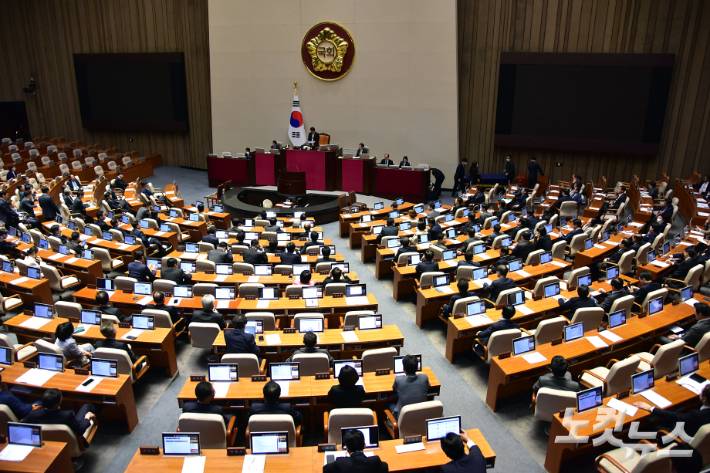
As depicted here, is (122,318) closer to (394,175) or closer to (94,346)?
(94,346)

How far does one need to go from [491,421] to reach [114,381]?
4722mm

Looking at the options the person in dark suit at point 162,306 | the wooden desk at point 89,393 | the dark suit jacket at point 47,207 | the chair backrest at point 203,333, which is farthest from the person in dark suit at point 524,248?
the dark suit jacket at point 47,207

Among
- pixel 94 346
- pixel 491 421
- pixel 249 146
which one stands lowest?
pixel 491 421

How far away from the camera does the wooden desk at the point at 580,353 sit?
6094 millimetres

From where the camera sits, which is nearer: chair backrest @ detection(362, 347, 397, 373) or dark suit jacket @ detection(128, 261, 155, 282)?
chair backrest @ detection(362, 347, 397, 373)

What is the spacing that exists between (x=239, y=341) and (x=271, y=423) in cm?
169

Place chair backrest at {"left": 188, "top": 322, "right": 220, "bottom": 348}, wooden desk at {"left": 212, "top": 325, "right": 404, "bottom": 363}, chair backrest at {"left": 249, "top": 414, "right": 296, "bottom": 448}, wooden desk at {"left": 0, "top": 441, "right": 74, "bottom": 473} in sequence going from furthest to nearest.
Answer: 1. chair backrest at {"left": 188, "top": 322, "right": 220, "bottom": 348}
2. wooden desk at {"left": 212, "top": 325, "right": 404, "bottom": 363}
3. chair backrest at {"left": 249, "top": 414, "right": 296, "bottom": 448}
4. wooden desk at {"left": 0, "top": 441, "right": 74, "bottom": 473}

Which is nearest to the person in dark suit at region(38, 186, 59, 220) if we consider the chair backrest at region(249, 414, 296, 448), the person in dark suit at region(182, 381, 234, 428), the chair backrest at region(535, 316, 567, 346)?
the person in dark suit at region(182, 381, 234, 428)

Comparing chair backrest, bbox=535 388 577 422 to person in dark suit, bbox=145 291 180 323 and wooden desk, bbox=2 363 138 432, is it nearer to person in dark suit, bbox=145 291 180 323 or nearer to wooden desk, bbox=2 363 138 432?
wooden desk, bbox=2 363 138 432

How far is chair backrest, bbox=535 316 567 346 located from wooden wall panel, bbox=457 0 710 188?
42.9 feet

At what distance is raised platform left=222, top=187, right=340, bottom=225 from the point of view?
48.8 feet

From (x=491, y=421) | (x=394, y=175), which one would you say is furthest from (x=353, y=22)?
(x=491, y=421)

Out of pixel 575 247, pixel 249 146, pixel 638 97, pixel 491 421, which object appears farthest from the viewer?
pixel 249 146

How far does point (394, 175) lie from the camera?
56.2 ft
